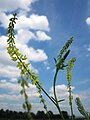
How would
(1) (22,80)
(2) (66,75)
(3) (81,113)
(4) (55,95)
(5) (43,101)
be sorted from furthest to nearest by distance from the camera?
(2) (66,75)
(5) (43,101)
(3) (81,113)
(1) (22,80)
(4) (55,95)

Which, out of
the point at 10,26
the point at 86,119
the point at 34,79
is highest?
the point at 10,26

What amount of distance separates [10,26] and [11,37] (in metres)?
0.13

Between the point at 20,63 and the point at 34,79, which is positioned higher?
the point at 20,63

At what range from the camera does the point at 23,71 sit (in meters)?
2.43

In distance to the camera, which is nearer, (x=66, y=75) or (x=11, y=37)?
(x=11, y=37)

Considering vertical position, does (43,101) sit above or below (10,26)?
below

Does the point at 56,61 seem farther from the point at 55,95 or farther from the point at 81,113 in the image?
the point at 81,113

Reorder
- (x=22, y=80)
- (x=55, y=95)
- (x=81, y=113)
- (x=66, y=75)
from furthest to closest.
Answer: (x=66, y=75) → (x=81, y=113) → (x=22, y=80) → (x=55, y=95)

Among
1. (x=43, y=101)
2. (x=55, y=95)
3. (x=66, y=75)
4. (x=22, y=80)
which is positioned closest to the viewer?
(x=55, y=95)

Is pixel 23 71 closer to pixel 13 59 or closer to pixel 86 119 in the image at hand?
pixel 13 59

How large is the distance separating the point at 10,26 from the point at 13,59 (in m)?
0.37

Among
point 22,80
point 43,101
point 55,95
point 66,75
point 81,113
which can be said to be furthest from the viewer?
point 66,75

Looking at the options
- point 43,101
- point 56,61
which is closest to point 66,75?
point 43,101

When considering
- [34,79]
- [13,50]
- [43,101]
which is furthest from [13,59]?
[43,101]
